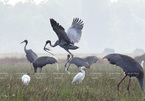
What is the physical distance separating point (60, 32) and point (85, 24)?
387ft

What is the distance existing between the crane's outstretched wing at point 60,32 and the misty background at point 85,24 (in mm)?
95180

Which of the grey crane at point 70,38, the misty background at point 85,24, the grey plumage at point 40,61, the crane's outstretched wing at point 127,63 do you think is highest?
the misty background at point 85,24

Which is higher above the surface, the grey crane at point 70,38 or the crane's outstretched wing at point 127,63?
the grey crane at point 70,38

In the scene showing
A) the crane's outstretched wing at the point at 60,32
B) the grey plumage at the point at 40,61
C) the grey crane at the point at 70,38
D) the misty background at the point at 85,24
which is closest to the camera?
the crane's outstretched wing at the point at 60,32

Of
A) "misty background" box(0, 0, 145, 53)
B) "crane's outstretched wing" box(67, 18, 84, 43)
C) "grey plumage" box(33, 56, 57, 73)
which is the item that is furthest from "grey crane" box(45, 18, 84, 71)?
"misty background" box(0, 0, 145, 53)

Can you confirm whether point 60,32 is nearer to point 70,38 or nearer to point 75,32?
point 70,38

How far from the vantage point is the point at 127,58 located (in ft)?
25.8

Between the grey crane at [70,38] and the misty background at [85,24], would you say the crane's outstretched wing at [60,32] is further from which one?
the misty background at [85,24]

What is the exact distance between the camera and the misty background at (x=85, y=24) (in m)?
114

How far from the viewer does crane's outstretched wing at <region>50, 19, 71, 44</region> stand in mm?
10273

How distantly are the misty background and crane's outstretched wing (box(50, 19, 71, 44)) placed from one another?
312 feet

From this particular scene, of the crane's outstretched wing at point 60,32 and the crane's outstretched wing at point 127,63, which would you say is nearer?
the crane's outstretched wing at point 127,63

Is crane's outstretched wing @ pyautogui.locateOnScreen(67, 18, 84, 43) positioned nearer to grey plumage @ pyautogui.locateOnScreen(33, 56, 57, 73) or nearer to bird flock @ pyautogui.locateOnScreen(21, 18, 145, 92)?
bird flock @ pyautogui.locateOnScreen(21, 18, 145, 92)

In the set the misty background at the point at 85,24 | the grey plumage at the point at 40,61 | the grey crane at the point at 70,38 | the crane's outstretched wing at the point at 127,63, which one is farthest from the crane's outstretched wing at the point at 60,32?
the misty background at the point at 85,24
